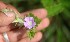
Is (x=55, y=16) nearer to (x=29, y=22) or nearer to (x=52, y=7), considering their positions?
(x=52, y=7)

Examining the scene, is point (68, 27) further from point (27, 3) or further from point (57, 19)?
point (27, 3)

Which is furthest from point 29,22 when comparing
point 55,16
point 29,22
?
point 55,16

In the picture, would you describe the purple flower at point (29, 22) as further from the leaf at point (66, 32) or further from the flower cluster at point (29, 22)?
the leaf at point (66, 32)

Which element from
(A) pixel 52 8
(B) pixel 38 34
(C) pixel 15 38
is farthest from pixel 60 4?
(C) pixel 15 38

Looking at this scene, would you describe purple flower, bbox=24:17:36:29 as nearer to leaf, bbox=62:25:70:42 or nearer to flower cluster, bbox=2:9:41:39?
flower cluster, bbox=2:9:41:39

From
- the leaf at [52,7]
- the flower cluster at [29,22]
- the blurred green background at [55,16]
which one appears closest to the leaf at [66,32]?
the blurred green background at [55,16]

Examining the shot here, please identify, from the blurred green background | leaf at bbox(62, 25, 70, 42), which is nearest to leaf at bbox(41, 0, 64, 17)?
the blurred green background
